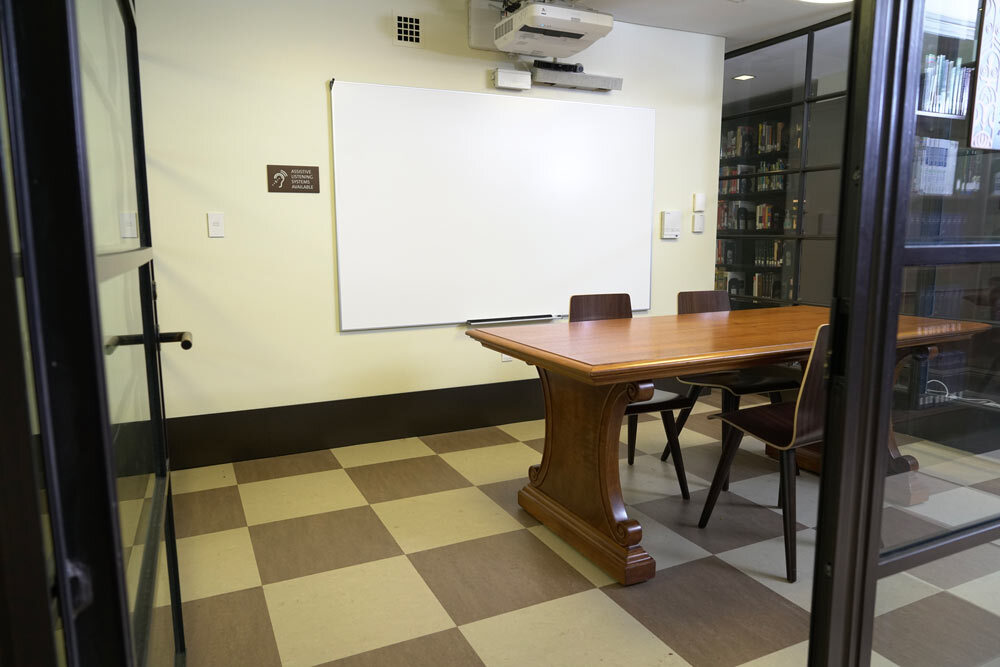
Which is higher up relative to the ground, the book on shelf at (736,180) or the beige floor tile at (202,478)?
the book on shelf at (736,180)

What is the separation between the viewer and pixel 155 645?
4.24 feet

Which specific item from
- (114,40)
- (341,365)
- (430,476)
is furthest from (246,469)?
(114,40)

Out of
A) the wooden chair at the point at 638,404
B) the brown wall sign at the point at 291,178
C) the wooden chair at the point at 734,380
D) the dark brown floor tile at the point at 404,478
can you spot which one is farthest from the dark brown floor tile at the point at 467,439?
the brown wall sign at the point at 291,178

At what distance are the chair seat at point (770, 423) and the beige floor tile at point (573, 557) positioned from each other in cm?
84

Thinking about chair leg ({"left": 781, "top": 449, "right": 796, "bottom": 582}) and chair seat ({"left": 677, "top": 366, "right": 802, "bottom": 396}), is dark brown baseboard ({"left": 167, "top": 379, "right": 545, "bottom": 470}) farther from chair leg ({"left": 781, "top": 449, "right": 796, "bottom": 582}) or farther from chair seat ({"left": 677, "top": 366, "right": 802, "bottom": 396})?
chair leg ({"left": 781, "top": 449, "right": 796, "bottom": 582})

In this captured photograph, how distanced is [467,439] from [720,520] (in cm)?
179

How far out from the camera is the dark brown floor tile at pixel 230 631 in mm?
2031

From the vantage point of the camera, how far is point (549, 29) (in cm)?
381

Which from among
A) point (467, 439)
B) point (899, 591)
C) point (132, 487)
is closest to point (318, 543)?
point (467, 439)

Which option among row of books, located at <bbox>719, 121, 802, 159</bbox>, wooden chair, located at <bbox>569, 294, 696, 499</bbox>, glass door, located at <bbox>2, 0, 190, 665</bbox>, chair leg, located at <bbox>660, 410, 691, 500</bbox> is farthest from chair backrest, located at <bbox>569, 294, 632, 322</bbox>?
glass door, located at <bbox>2, 0, 190, 665</bbox>

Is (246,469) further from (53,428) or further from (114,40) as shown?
(53,428)

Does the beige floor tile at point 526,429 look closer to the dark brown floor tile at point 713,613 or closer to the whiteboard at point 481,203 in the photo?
the whiteboard at point 481,203

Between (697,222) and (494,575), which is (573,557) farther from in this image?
(697,222)

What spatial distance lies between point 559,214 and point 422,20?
156cm
